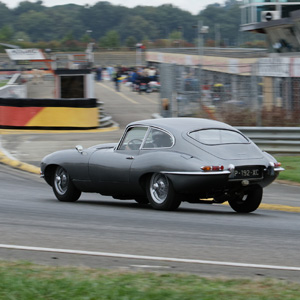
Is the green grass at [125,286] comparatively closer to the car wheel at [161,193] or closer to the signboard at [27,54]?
the car wheel at [161,193]

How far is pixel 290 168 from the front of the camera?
15.3 metres

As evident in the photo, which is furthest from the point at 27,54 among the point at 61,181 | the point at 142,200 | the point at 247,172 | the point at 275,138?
the point at 247,172

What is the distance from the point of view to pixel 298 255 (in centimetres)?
663

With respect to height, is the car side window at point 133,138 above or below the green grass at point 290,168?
above

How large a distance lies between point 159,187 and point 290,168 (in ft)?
21.1

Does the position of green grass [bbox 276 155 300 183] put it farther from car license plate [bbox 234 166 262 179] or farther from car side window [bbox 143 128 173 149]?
car side window [bbox 143 128 173 149]

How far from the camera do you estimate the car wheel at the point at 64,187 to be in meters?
11.0

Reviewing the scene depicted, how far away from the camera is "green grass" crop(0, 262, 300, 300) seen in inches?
189

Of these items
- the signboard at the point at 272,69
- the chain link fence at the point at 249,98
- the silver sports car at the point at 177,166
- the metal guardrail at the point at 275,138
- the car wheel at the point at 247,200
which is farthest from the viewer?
the signboard at the point at 272,69

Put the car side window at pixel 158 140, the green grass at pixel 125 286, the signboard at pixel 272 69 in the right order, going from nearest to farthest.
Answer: the green grass at pixel 125 286 → the car side window at pixel 158 140 → the signboard at pixel 272 69

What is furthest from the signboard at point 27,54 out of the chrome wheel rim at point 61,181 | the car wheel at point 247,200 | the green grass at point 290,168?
the car wheel at point 247,200

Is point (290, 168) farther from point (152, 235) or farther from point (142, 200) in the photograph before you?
point (152, 235)

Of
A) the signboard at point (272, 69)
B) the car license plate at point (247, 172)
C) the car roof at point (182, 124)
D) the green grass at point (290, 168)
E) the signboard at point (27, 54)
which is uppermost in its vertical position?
the signboard at point (27, 54)

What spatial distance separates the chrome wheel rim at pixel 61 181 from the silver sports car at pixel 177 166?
22 centimetres
